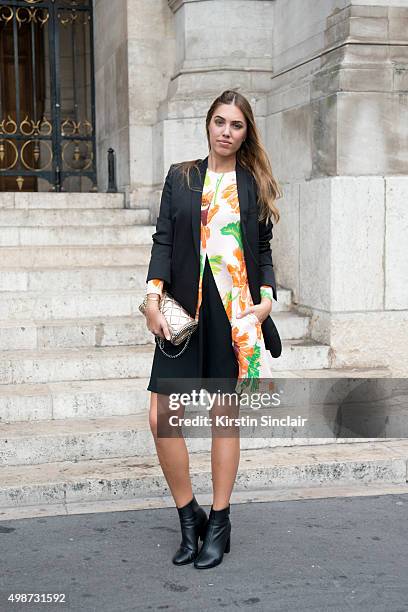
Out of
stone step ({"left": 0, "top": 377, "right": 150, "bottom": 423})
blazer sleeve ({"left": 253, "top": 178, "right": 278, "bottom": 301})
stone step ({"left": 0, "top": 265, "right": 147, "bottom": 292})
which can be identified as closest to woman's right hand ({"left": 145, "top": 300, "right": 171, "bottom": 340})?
blazer sleeve ({"left": 253, "top": 178, "right": 278, "bottom": 301})

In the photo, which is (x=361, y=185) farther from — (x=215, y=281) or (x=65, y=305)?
(x=215, y=281)

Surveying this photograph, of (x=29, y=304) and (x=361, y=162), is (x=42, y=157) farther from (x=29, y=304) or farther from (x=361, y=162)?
(x=361, y=162)

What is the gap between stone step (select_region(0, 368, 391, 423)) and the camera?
5.52m

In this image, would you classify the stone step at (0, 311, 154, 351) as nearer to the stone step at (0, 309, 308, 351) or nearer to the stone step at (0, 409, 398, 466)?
the stone step at (0, 309, 308, 351)

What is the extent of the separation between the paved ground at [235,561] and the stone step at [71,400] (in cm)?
115

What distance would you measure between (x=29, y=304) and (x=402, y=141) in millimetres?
3080

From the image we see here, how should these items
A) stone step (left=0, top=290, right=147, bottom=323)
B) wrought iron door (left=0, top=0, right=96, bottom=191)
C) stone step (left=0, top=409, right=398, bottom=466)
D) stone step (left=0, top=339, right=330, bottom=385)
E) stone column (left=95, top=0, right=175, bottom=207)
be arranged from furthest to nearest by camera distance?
wrought iron door (left=0, top=0, right=96, bottom=191), stone column (left=95, top=0, right=175, bottom=207), stone step (left=0, top=290, right=147, bottom=323), stone step (left=0, top=339, right=330, bottom=385), stone step (left=0, top=409, right=398, bottom=466)

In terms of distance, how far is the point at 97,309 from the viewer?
6.87 meters

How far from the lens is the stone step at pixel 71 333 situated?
632 centimetres

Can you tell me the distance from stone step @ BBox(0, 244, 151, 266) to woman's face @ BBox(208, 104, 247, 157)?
3.78 metres

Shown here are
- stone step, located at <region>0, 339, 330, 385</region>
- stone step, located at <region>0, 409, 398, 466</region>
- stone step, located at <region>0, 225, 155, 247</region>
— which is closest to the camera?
stone step, located at <region>0, 409, 398, 466</region>

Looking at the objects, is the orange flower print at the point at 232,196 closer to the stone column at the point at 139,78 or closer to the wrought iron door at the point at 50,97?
the stone column at the point at 139,78

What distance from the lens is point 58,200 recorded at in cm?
870

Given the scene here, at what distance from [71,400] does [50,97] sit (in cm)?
724
